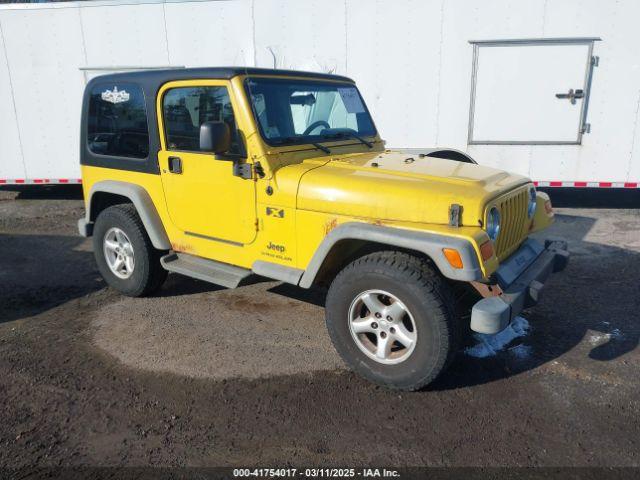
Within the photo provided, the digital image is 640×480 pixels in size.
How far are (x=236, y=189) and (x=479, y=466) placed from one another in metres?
2.51

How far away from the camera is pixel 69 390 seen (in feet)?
11.3

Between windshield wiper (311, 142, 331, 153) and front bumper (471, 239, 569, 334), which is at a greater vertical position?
windshield wiper (311, 142, 331, 153)

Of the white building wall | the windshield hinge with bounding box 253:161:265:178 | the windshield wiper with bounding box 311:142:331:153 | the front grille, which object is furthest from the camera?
the white building wall

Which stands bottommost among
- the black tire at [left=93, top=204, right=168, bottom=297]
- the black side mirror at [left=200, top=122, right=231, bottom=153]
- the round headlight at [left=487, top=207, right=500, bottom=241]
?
the black tire at [left=93, top=204, right=168, bottom=297]

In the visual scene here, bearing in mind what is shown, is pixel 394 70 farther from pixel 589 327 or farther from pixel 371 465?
pixel 371 465

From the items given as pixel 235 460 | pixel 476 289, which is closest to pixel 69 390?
pixel 235 460

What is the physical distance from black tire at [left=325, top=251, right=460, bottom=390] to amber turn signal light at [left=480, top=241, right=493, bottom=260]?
0.33 meters

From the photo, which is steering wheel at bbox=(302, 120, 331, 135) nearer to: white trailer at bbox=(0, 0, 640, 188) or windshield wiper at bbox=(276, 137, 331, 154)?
windshield wiper at bbox=(276, 137, 331, 154)

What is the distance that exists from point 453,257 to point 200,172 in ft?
7.21

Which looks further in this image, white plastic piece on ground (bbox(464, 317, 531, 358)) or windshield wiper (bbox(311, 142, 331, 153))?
windshield wiper (bbox(311, 142, 331, 153))

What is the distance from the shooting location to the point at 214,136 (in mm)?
3580

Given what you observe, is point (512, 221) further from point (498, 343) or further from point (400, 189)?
point (498, 343)

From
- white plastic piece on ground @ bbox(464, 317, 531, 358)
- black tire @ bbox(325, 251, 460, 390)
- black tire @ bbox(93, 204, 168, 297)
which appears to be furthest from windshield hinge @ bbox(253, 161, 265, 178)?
white plastic piece on ground @ bbox(464, 317, 531, 358)

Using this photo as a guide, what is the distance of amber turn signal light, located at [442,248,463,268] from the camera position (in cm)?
295
